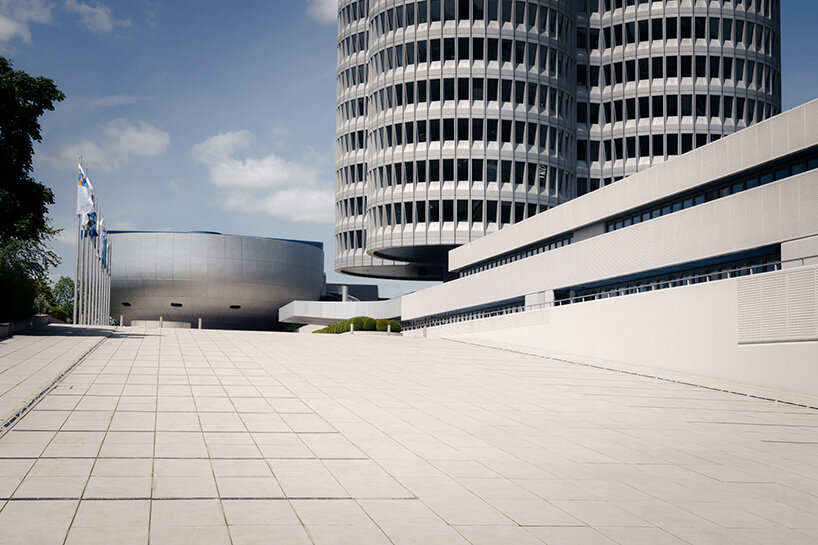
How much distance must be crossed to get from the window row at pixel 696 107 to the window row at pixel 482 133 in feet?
24.7

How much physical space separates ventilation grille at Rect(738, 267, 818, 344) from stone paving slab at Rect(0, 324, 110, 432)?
18.2 metres

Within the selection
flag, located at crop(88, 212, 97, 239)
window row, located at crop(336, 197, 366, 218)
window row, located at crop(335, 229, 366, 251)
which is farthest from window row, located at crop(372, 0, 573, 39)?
flag, located at crop(88, 212, 97, 239)

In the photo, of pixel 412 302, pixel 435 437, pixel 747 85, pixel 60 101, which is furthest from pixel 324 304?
pixel 435 437

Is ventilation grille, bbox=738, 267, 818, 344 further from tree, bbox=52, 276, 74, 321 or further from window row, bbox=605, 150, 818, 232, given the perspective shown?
tree, bbox=52, 276, 74, 321

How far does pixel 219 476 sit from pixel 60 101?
27.7 metres

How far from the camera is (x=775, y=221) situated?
26.7 m

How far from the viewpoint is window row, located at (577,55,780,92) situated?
6662 cm

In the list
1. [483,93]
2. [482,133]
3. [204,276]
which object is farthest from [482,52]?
[204,276]

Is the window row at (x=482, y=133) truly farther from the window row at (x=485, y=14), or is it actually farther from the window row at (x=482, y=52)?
Answer: the window row at (x=485, y=14)

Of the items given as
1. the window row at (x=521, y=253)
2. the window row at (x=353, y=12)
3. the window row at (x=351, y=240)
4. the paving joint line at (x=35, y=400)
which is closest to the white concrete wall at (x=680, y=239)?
the window row at (x=521, y=253)

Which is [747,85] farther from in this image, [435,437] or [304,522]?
[304,522]

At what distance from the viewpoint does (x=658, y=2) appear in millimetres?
67562

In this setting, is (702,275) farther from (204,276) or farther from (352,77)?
(204,276)

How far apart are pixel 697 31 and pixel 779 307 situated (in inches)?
2059
